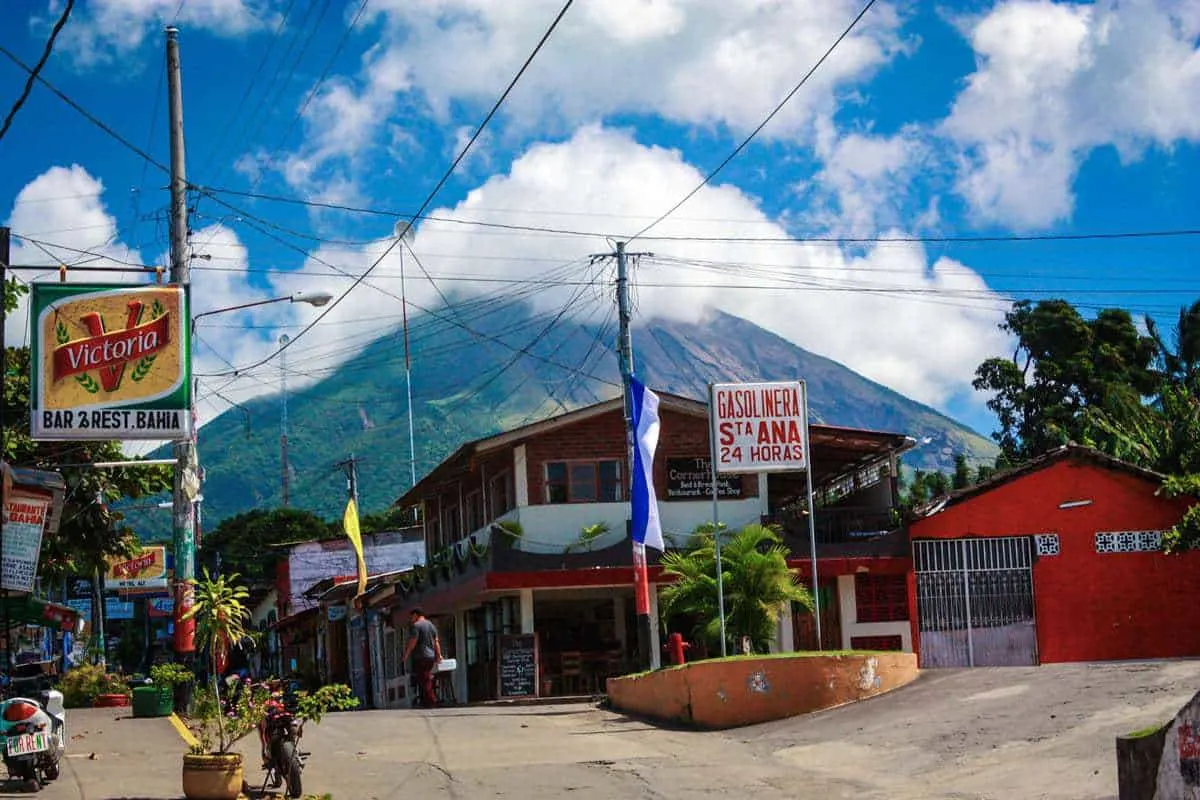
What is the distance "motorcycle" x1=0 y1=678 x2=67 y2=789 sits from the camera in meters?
13.9

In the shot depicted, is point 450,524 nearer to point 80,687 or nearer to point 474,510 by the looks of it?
point 474,510

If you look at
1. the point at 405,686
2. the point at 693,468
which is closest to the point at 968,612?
the point at 693,468

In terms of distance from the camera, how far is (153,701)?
23641mm

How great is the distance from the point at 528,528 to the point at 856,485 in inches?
301

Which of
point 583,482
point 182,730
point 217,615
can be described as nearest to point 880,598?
point 583,482

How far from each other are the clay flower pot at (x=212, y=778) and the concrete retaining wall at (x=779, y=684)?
7.49 m

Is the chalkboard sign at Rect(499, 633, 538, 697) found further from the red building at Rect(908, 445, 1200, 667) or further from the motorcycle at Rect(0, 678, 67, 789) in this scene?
the motorcycle at Rect(0, 678, 67, 789)

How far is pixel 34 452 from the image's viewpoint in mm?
24906

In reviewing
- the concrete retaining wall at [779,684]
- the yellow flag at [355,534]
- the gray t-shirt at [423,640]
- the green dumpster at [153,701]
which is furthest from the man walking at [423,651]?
the yellow flag at [355,534]

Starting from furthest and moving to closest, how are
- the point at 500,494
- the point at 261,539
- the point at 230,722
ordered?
the point at 261,539, the point at 500,494, the point at 230,722

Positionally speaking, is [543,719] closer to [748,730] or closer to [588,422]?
[748,730]

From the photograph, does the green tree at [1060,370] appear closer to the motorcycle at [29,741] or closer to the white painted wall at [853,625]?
the white painted wall at [853,625]

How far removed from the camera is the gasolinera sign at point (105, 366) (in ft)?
62.9

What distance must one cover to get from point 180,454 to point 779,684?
889cm
